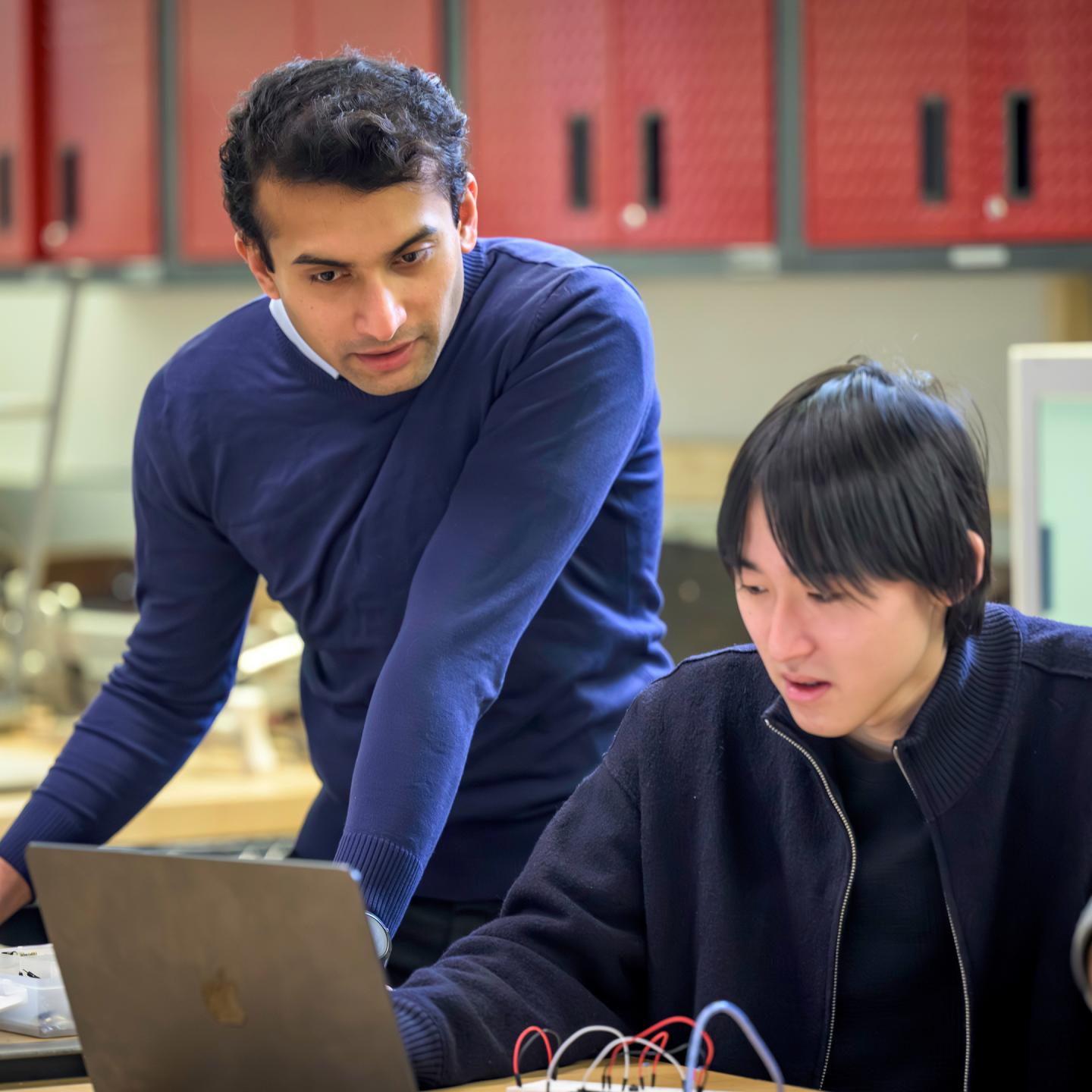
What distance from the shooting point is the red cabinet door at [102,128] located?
11.3ft

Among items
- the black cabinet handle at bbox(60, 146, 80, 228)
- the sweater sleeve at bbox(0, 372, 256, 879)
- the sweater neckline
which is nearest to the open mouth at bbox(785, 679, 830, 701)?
the sweater neckline

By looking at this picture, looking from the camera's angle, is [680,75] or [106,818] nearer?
[106,818]

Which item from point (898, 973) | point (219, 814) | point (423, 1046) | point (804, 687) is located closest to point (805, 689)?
point (804, 687)

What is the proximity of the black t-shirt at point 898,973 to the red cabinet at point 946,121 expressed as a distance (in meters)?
1.84

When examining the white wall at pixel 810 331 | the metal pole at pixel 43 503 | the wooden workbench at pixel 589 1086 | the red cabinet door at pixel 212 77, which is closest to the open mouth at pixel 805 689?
the wooden workbench at pixel 589 1086

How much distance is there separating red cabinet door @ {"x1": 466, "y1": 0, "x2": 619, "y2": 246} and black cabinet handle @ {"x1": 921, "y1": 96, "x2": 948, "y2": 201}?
1.79ft

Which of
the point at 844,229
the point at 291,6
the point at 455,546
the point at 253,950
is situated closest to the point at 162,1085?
the point at 253,950

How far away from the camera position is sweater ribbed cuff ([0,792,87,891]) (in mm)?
1484

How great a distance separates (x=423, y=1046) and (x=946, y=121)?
2137 millimetres

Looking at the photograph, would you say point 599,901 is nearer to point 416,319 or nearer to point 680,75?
point 416,319

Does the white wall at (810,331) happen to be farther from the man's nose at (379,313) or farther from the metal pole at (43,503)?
the man's nose at (379,313)

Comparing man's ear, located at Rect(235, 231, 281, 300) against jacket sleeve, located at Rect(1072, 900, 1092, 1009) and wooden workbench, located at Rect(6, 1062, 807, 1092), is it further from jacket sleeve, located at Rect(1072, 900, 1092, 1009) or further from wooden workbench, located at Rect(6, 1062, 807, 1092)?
jacket sleeve, located at Rect(1072, 900, 1092, 1009)

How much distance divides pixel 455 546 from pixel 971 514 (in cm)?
40

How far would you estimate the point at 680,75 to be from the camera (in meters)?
3.01
